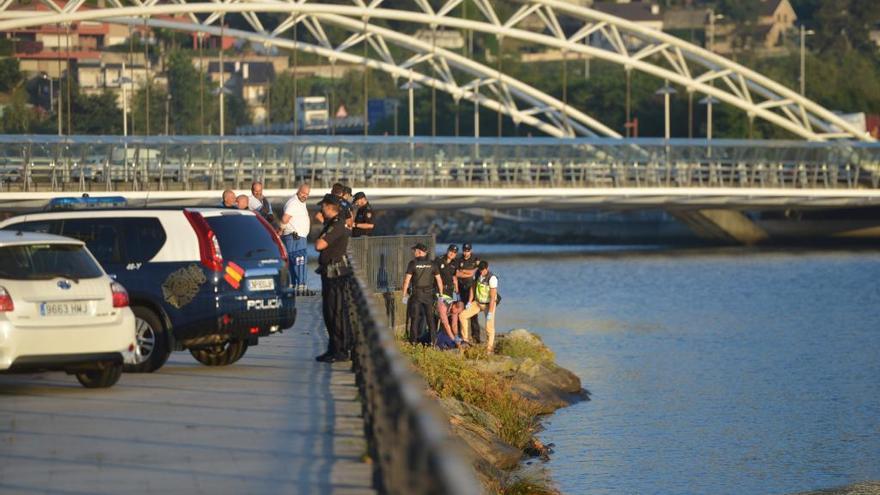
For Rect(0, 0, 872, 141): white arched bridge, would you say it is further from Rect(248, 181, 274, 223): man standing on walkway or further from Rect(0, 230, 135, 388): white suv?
Rect(0, 230, 135, 388): white suv

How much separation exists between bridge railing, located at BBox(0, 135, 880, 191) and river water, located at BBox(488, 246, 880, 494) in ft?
40.8

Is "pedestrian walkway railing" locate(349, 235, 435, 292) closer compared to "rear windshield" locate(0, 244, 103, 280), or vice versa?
"rear windshield" locate(0, 244, 103, 280)

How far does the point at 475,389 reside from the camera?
28516 mm

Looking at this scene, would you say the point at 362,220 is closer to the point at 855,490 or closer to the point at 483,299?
the point at 483,299

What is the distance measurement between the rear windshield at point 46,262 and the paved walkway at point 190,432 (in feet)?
3.88

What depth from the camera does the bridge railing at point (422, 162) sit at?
9019 centimetres

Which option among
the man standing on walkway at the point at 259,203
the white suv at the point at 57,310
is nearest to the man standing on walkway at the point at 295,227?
the man standing on walkway at the point at 259,203

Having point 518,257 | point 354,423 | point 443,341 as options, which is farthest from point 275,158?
point 354,423

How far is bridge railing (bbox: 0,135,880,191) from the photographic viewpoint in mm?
90188

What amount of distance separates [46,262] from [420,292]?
1426 cm

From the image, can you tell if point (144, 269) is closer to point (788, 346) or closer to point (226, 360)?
point (226, 360)

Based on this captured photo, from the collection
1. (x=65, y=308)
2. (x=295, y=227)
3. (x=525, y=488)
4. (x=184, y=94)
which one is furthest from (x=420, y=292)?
(x=184, y=94)

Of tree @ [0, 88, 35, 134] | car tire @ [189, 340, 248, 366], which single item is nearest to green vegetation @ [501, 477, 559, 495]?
car tire @ [189, 340, 248, 366]

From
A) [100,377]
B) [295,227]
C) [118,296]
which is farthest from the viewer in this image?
[295,227]
